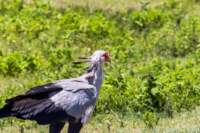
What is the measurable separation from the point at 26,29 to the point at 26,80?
2.96m

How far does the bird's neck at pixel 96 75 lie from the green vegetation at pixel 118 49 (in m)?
2.10

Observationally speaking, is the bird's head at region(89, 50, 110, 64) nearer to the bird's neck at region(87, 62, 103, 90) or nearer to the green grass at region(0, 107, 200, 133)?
the bird's neck at region(87, 62, 103, 90)

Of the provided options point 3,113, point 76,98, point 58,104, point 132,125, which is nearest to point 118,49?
point 132,125

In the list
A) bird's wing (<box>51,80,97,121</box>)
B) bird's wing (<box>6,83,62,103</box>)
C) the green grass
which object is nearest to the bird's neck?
bird's wing (<box>51,80,97,121</box>)

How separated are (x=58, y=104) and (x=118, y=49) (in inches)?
280

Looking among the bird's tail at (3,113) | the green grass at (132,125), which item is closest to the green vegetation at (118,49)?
the green grass at (132,125)

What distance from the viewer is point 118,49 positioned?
16.7 meters

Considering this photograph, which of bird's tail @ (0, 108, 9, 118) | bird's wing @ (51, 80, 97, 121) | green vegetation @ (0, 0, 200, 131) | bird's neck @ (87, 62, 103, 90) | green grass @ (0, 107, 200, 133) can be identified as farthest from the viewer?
green vegetation @ (0, 0, 200, 131)

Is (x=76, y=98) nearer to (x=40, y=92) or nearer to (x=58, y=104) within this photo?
(x=58, y=104)

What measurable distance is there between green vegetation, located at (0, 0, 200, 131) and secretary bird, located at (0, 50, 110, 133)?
2.12 metres

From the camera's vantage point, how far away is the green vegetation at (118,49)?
13203 mm

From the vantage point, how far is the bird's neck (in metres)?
9.90

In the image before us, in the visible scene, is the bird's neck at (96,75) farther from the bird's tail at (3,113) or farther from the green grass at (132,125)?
the green grass at (132,125)

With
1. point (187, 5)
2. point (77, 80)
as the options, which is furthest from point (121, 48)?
point (77, 80)
